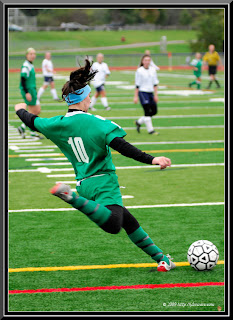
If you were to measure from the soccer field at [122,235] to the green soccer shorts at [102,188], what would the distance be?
917 mm

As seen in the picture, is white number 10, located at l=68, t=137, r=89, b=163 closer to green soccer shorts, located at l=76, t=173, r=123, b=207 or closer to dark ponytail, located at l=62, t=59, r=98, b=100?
green soccer shorts, located at l=76, t=173, r=123, b=207

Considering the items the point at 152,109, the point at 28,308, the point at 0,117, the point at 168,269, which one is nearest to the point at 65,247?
the point at 168,269

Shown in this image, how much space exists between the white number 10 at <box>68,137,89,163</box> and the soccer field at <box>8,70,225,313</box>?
1.31 metres

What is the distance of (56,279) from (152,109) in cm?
1046

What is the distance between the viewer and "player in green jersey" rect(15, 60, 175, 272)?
5547 mm

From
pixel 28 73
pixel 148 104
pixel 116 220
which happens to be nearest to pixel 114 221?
pixel 116 220

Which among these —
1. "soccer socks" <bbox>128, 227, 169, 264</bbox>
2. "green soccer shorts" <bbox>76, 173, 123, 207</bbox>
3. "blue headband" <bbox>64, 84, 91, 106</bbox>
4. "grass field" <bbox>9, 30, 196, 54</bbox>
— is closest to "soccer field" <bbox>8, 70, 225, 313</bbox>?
"soccer socks" <bbox>128, 227, 169, 264</bbox>

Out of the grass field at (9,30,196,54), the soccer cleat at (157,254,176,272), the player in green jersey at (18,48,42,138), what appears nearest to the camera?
the soccer cleat at (157,254,176,272)

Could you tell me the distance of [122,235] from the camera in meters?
8.20

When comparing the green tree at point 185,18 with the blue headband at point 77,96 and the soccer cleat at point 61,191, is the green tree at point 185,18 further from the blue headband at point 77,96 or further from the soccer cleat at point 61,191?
the soccer cleat at point 61,191

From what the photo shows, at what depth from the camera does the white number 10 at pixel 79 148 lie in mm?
5688

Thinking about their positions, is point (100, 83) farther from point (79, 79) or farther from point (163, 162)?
point (163, 162)

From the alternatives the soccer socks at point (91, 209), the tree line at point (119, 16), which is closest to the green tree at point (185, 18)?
the tree line at point (119, 16)
